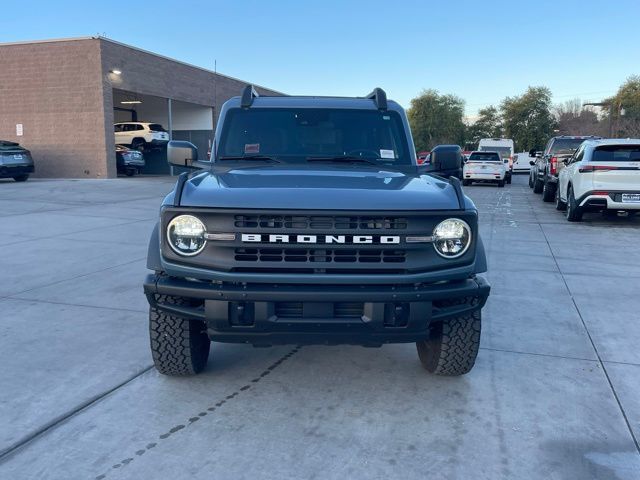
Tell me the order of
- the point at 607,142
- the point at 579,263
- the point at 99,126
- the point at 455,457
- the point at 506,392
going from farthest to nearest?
the point at 99,126
the point at 607,142
the point at 579,263
the point at 506,392
the point at 455,457

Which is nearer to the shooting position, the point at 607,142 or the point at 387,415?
the point at 387,415

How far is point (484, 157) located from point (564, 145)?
20.4ft

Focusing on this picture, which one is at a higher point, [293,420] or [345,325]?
[345,325]

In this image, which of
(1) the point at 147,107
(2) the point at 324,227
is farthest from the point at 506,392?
(1) the point at 147,107

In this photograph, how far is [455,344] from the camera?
374cm

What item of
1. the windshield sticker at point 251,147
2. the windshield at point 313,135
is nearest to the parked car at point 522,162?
the windshield at point 313,135

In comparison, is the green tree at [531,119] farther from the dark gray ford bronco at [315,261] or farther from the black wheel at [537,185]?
the dark gray ford bronco at [315,261]

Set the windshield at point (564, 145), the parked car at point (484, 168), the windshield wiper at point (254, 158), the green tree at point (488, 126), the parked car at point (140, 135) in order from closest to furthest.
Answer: the windshield wiper at point (254, 158) → the windshield at point (564, 145) → the parked car at point (484, 168) → the parked car at point (140, 135) → the green tree at point (488, 126)

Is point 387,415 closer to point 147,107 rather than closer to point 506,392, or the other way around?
point 506,392

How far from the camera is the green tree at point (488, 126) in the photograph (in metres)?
69.1

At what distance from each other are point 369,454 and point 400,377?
3.55ft

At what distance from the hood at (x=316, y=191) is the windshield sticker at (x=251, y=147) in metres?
0.64

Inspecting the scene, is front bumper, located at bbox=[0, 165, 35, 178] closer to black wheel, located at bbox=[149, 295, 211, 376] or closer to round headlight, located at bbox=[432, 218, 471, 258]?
black wheel, located at bbox=[149, 295, 211, 376]

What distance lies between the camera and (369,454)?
3.00m
